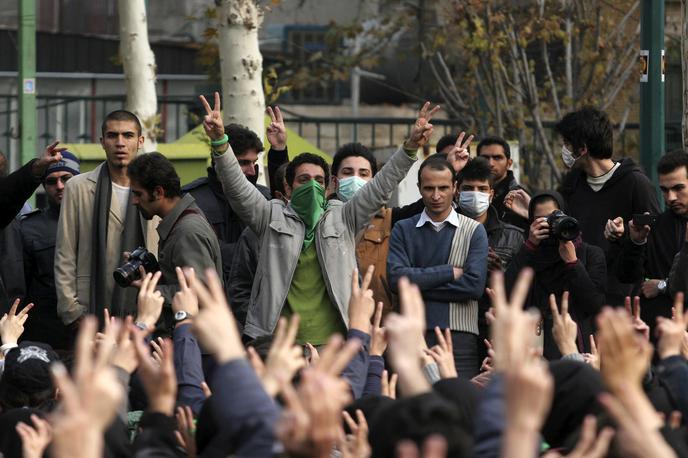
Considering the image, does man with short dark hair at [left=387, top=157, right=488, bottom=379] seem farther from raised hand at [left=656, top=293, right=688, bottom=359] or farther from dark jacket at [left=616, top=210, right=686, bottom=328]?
raised hand at [left=656, top=293, right=688, bottom=359]

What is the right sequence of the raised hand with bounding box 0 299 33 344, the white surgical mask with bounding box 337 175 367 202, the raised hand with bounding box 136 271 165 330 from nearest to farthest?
the raised hand with bounding box 136 271 165 330
the raised hand with bounding box 0 299 33 344
the white surgical mask with bounding box 337 175 367 202

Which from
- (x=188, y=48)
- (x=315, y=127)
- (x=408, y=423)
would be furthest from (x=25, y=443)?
(x=188, y=48)

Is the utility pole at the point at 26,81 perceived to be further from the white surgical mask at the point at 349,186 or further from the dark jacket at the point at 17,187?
the white surgical mask at the point at 349,186

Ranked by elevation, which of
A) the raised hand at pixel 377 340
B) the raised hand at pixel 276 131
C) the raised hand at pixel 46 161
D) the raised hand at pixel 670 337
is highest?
the raised hand at pixel 276 131

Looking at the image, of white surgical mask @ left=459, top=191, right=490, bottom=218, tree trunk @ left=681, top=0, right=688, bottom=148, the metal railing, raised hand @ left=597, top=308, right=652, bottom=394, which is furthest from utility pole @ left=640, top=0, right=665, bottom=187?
the metal railing

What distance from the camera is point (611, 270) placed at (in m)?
8.45

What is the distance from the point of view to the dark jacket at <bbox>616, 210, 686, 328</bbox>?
26.7 ft

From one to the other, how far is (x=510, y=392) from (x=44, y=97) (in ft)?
46.7

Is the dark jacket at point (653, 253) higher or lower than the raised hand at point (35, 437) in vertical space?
higher

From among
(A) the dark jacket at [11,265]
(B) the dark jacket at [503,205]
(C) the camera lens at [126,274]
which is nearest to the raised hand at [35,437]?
(C) the camera lens at [126,274]

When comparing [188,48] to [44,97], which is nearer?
[44,97]

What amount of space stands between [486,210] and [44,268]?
2500 millimetres

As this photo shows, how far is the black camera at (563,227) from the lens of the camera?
8031mm

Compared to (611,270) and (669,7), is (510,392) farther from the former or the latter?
(669,7)
